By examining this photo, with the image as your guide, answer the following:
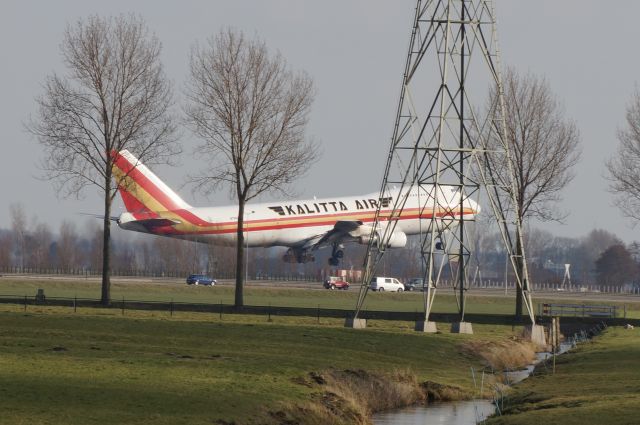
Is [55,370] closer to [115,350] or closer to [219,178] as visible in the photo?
[115,350]

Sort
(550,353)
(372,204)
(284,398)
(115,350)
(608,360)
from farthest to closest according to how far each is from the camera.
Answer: (372,204)
(550,353)
(608,360)
(115,350)
(284,398)

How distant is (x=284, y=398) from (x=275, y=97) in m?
44.3

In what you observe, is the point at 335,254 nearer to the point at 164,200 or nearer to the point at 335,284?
the point at 335,284

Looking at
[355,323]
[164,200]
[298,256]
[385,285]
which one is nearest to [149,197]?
[164,200]

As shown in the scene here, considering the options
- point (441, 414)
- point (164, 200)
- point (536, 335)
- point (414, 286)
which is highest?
point (164, 200)

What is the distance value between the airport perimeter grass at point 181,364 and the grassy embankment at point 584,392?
326 centimetres

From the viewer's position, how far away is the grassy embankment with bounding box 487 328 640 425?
96.8 feet

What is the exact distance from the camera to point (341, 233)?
4815 inches

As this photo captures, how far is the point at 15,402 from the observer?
1046 inches

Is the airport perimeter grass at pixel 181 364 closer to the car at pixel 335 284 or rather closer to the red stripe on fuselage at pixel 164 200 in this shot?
the red stripe on fuselage at pixel 164 200

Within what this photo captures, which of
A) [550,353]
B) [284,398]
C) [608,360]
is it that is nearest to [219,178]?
[550,353]

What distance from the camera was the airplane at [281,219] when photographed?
387 ft

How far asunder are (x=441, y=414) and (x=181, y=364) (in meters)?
7.06

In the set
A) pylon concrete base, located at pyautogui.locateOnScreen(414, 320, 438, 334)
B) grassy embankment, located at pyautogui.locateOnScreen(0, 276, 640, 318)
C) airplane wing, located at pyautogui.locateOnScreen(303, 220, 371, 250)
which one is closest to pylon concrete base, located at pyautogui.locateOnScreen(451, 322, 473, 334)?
pylon concrete base, located at pyautogui.locateOnScreen(414, 320, 438, 334)
